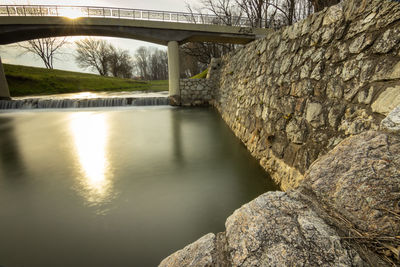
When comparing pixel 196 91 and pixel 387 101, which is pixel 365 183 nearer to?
pixel 387 101

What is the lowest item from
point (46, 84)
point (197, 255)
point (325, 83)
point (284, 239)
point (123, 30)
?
point (197, 255)

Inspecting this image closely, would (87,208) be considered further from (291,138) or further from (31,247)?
(291,138)

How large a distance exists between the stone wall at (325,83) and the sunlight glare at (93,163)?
2598 mm

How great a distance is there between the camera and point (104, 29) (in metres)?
10.1

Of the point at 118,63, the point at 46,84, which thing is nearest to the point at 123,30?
the point at 46,84

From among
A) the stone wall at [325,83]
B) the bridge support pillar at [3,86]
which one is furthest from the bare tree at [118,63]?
the stone wall at [325,83]

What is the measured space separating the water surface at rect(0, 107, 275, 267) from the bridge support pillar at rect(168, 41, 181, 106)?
6512mm

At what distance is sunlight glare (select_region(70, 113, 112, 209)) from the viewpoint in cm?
265

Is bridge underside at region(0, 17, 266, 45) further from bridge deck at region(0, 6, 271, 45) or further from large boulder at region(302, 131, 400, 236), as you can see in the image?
large boulder at region(302, 131, 400, 236)

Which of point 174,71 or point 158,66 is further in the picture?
point 158,66

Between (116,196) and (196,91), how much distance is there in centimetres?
941

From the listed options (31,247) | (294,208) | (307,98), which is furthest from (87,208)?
(307,98)

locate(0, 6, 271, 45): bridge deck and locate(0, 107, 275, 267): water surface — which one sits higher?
locate(0, 6, 271, 45): bridge deck

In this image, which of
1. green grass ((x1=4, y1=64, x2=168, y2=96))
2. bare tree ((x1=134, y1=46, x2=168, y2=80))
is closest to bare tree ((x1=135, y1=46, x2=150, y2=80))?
bare tree ((x1=134, y1=46, x2=168, y2=80))
